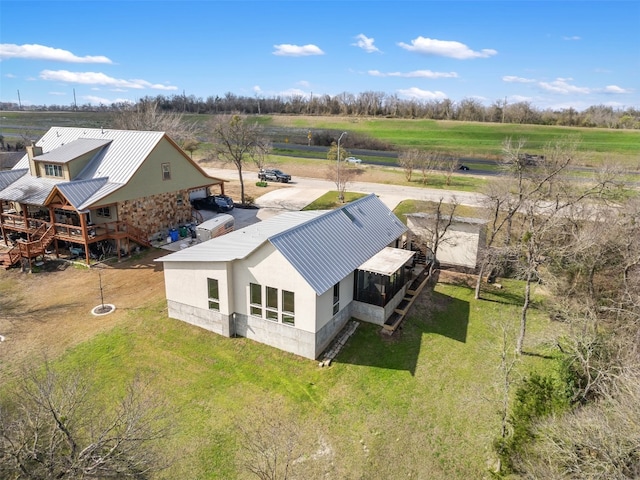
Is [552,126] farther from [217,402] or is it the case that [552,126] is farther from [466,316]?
[217,402]

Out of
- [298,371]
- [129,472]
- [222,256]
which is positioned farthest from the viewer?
[222,256]

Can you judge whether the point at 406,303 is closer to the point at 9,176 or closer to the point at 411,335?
the point at 411,335

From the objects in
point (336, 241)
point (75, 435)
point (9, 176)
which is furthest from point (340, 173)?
point (75, 435)

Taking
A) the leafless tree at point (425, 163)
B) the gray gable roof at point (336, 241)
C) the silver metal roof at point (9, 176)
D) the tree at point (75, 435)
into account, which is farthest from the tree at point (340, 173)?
the tree at point (75, 435)

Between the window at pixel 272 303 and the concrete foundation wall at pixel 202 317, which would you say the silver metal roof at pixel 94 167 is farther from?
the window at pixel 272 303

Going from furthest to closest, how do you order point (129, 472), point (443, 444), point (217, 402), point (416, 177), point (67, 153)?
point (416, 177)
point (67, 153)
point (217, 402)
point (443, 444)
point (129, 472)

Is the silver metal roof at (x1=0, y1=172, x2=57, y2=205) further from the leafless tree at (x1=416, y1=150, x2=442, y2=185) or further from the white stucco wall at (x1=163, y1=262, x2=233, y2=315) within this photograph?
the leafless tree at (x1=416, y1=150, x2=442, y2=185)

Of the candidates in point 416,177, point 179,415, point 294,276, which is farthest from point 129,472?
point 416,177

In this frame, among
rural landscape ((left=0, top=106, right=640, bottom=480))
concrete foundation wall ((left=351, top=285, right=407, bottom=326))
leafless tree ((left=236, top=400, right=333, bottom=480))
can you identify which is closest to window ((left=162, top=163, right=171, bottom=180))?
rural landscape ((left=0, top=106, right=640, bottom=480))
